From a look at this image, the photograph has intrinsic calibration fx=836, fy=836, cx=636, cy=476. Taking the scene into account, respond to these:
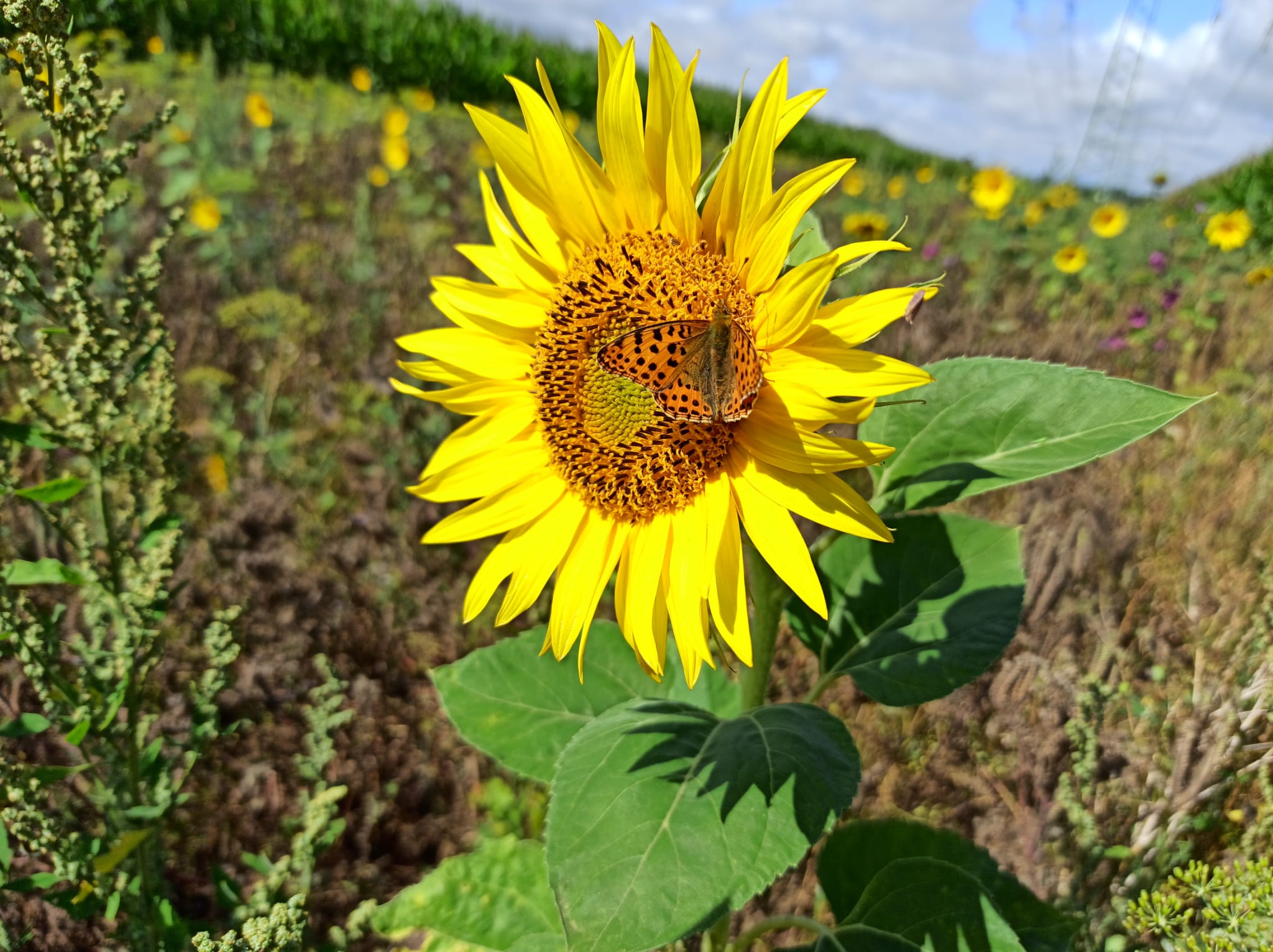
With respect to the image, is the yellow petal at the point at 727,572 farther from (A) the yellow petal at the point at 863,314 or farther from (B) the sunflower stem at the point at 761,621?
(A) the yellow petal at the point at 863,314

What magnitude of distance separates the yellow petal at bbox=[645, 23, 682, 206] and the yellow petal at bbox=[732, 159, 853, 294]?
0.20m

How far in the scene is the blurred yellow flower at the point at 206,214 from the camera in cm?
540

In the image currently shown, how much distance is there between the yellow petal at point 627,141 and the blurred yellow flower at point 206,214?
487cm

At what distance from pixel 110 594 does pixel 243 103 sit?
29.1ft

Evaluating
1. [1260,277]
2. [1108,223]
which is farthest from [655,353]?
[1108,223]

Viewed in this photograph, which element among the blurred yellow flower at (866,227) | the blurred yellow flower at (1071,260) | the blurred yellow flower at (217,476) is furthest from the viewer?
the blurred yellow flower at (1071,260)

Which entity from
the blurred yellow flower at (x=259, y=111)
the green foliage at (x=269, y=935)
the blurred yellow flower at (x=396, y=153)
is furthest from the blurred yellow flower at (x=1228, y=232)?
the green foliage at (x=269, y=935)

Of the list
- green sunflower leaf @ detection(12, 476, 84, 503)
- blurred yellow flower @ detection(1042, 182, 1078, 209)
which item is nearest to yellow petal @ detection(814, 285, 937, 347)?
green sunflower leaf @ detection(12, 476, 84, 503)

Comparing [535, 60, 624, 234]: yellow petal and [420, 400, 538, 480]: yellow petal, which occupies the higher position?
[535, 60, 624, 234]: yellow petal

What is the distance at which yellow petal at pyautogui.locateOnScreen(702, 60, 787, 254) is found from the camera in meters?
1.25

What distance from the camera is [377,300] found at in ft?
16.2

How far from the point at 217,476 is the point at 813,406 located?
308 cm

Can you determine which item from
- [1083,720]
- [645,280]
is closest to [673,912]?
[645,280]

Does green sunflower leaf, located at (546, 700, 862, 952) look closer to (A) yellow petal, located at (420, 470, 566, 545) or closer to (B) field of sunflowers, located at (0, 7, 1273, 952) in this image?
(B) field of sunflowers, located at (0, 7, 1273, 952)
